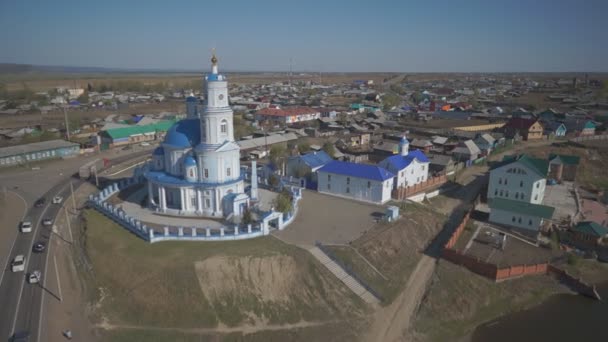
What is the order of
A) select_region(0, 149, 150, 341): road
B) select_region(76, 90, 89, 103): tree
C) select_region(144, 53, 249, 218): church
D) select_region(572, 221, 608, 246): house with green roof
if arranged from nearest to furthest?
select_region(0, 149, 150, 341): road, select_region(144, 53, 249, 218): church, select_region(572, 221, 608, 246): house with green roof, select_region(76, 90, 89, 103): tree

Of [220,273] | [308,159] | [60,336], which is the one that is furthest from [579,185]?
[60,336]

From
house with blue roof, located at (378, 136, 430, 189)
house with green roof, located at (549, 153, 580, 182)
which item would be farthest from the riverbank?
house with green roof, located at (549, 153, 580, 182)

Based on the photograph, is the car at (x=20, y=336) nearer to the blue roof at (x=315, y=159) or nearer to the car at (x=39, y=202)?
the car at (x=39, y=202)

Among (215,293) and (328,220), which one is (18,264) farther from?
(328,220)

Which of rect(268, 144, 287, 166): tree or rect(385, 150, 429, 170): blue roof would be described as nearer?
rect(385, 150, 429, 170): blue roof

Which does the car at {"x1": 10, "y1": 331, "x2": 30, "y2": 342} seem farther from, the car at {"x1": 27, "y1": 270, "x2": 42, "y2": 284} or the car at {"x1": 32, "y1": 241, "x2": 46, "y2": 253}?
the car at {"x1": 32, "y1": 241, "x2": 46, "y2": 253}

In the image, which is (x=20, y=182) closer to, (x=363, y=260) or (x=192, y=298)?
(x=192, y=298)

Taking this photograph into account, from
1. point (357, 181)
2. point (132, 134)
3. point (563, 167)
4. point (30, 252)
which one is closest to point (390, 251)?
point (357, 181)
